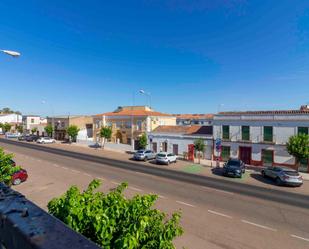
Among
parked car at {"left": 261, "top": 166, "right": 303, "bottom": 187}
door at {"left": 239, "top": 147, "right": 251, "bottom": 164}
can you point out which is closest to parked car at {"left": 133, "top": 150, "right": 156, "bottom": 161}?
door at {"left": 239, "top": 147, "right": 251, "bottom": 164}

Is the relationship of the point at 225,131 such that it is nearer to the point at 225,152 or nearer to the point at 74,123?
the point at 225,152

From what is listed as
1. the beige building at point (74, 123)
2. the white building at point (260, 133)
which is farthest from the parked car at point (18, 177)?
the beige building at point (74, 123)

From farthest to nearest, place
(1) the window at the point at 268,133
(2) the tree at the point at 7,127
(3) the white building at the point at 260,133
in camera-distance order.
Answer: (2) the tree at the point at 7,127
(1) the window at the point at 268,133
(3) the white building at the point at 260,133

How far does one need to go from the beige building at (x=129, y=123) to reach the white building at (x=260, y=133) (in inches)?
557

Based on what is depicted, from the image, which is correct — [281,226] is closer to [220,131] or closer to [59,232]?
[59,232]

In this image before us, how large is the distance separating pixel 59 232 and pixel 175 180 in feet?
66.2

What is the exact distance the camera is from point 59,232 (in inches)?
58.5

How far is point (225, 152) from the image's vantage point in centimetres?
3170

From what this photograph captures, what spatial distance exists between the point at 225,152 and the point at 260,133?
5416 mm

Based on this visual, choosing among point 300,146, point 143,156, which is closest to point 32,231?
point 300,146

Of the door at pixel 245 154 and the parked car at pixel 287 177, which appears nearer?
the parked car at pixel 287 177

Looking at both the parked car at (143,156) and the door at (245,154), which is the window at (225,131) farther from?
the parked car at (143,156)

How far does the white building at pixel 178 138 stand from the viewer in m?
33.5

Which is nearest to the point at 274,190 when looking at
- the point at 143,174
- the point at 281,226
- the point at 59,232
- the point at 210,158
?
the point at 281,226
